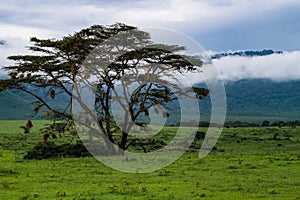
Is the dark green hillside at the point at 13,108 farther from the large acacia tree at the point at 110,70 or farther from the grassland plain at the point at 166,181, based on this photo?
the grassland plain at the point at 166,181

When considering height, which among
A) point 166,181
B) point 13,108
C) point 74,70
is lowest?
point 166,181

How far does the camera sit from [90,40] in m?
29.7

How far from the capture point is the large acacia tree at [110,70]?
30.4 m

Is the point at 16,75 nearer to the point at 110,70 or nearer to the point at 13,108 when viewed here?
the point at 110,70

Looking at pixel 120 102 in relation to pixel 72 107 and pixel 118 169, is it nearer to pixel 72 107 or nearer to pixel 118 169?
pixel 72 107

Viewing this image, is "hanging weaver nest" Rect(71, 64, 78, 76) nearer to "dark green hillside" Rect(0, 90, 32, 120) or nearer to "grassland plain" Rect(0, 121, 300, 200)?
"grassland plain" Rect(0, 121, 300, 200)

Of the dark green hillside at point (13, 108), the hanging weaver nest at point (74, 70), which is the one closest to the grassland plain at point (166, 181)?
the hanging weaver nest at point (74, 70)

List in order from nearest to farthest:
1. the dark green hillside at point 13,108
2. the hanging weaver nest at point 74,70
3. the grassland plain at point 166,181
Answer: the grassland plain at point 166,181 < the hanging weaver nest at point 74,70 < the dark green hillside at point 13,108

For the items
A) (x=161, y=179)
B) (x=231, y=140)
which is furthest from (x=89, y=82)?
(x=231, y=140)

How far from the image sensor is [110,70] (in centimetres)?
3116

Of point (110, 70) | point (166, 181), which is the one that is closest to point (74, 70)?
point (110, 70)

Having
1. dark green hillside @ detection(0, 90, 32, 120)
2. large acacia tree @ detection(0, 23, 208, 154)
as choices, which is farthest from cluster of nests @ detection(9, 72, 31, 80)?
dark green hillside @ detection(0, 90, 32, 120)

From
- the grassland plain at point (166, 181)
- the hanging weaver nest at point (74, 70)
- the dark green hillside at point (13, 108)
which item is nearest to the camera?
the grassland plain at point (166, 181)

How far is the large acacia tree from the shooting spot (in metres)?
30.4
